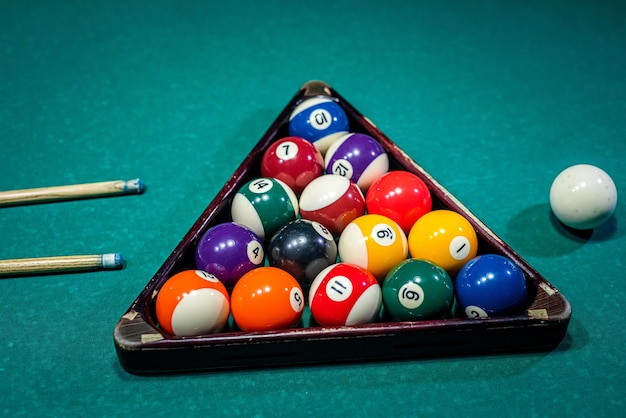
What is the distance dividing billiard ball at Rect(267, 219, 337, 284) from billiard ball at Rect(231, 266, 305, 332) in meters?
0.14

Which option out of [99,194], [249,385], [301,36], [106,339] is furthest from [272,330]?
[301,36]

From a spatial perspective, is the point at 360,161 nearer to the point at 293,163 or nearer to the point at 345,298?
the point at 293,163

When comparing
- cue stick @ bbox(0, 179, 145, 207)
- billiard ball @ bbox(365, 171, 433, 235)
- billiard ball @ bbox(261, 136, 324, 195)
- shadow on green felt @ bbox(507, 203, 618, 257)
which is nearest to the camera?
billiard ball @ bbox(365, 171, 433, 235)

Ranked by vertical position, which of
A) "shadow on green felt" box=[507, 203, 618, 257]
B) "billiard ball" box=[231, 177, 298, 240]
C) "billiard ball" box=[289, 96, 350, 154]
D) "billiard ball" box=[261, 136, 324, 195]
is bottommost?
"shadow on green felt" box=[507, 203, 618, 257]

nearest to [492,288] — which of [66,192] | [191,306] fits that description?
[191,306]

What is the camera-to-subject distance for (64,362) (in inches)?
107

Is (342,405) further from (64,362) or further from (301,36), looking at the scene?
(301,36)

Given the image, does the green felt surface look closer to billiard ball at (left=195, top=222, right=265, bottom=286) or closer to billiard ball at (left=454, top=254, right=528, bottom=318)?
billiard ball at (left=454, top=254, right=528, bottom=318)

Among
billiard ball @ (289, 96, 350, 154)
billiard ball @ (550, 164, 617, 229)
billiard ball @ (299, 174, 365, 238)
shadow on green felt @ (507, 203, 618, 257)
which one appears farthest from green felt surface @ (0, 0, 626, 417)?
billiard ball @ (299, 174, 365, 238)

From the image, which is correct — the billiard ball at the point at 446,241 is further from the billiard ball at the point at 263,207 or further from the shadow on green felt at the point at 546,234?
the billiard ball at the point at 263,207

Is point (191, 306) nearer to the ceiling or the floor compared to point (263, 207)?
nearer to the floor

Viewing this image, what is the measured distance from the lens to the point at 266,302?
259cm

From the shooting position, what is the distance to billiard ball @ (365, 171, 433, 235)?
10.1 ft

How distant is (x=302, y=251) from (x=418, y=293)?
53 cm
